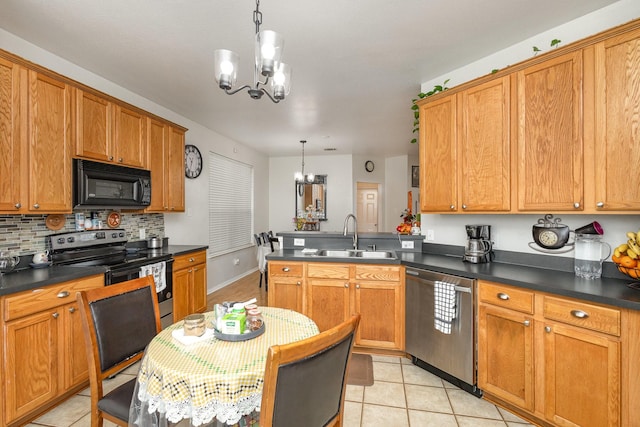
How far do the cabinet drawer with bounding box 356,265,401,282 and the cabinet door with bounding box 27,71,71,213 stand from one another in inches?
98.1

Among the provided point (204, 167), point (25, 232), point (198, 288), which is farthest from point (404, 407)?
point (204, 167)

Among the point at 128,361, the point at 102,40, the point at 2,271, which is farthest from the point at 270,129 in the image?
the point at 128,361

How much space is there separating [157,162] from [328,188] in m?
4.44

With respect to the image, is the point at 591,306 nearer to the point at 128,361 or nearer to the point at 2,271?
the point at 128,361

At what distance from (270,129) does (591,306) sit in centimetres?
453

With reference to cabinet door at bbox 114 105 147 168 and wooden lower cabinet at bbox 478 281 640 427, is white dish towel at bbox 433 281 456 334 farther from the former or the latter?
cabinet door at bbox 114 105 147 168

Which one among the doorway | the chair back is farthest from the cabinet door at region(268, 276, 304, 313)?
the doorway

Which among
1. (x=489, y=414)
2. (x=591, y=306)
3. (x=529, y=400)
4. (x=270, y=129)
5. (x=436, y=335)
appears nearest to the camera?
(x=591, y=306)

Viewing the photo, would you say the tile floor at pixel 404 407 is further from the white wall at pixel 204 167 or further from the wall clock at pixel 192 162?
the wall clock at pixel 192 162

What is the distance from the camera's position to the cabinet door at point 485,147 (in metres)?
2.33

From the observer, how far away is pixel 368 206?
312 inches

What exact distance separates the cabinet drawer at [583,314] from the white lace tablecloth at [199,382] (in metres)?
1.57

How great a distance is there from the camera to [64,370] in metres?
2.13

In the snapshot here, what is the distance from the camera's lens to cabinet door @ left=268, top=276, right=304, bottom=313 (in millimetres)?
2982
